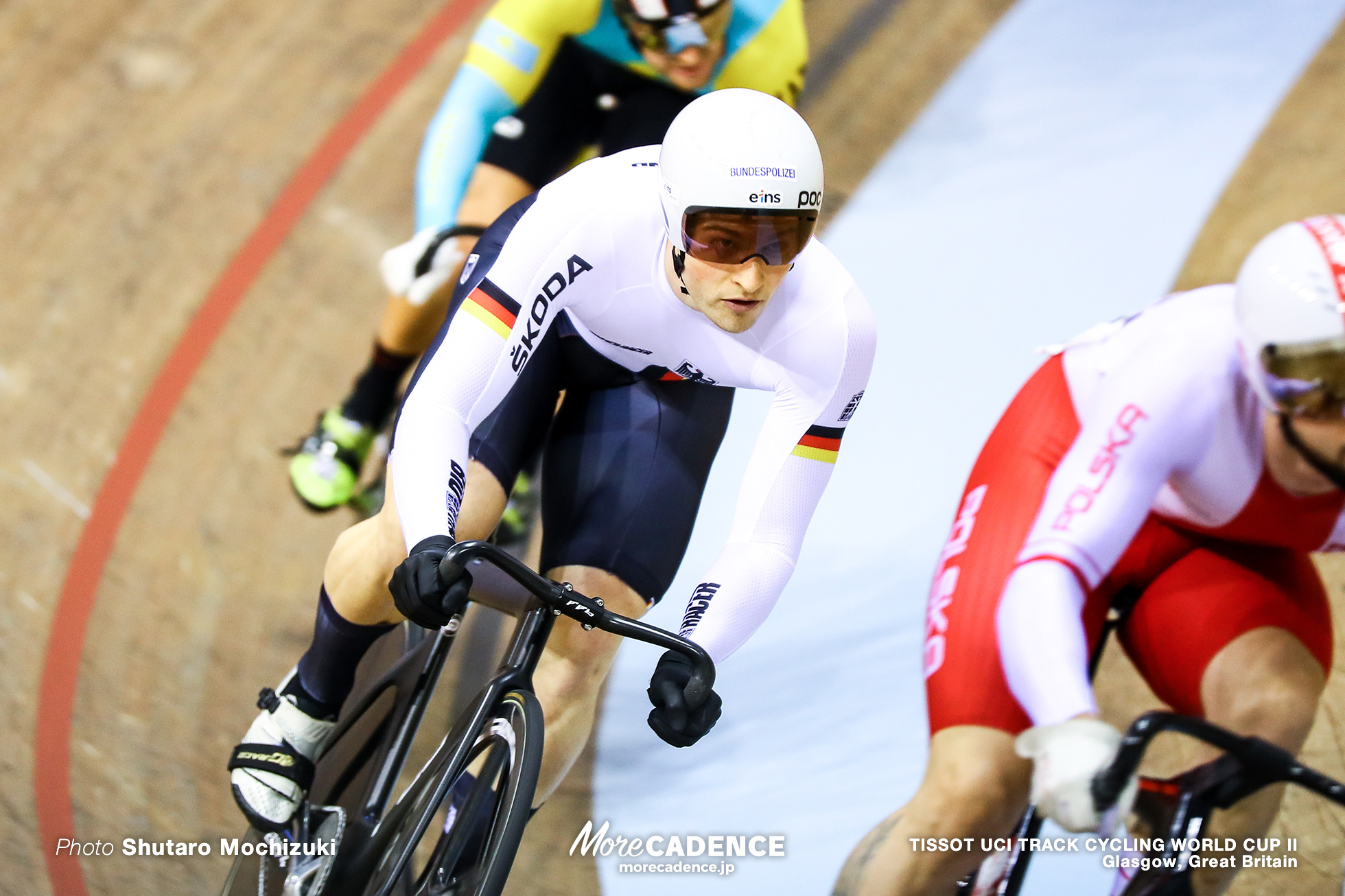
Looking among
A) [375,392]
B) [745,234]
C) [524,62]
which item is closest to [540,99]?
[524,62]

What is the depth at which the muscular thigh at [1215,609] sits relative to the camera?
7.23 ft

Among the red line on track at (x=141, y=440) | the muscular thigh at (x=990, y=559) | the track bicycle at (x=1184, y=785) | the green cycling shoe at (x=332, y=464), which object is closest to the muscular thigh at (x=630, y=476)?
the muscular thigh at (x=990, y=559)

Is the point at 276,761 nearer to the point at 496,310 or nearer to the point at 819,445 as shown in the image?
the point at 496,310

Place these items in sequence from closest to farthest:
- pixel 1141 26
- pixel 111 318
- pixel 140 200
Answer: pixel 111 318
pixel 140 200
pixel 1141 26

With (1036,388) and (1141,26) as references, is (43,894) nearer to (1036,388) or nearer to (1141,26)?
(1036,388)

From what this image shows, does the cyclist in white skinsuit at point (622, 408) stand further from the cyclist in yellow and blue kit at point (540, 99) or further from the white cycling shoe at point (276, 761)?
the cyclist in yellow and blue kit at point (540, 99)

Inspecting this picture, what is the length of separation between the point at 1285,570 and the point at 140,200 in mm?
3996

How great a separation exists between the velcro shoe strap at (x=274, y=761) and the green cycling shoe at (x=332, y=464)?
1051 mm

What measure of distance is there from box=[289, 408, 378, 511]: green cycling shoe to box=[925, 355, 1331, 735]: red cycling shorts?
189cm

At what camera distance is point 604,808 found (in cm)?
330

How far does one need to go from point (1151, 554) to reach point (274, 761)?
178 centimetres

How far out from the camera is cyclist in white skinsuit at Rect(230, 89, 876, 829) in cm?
222

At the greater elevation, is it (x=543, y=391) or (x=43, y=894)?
(x=543, y=391)

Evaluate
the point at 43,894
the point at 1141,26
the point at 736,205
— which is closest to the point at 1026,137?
the point at 1141,26
